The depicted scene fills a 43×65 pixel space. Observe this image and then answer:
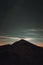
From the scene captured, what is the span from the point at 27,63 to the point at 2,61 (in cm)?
948

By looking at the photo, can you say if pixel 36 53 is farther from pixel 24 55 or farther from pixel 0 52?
pixel 0 52

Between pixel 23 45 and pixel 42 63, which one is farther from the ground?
pixel 23 45

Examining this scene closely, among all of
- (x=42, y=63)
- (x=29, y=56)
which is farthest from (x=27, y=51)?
(x=42, y=63)

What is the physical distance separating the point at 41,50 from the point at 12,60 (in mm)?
9674

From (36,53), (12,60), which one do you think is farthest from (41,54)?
(12,60)

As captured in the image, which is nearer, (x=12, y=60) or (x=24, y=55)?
(x=12, y=60)

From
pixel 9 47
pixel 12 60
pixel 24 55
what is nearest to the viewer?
pixel 9 47

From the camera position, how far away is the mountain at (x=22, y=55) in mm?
75375

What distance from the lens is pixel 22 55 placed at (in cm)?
8531

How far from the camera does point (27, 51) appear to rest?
83.6 metres

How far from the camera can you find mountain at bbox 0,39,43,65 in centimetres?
7538

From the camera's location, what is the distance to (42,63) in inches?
3098

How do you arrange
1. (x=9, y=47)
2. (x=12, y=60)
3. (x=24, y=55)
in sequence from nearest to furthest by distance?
(x=9, y=47)
(x=12, y=60)
(x=24, y=55)

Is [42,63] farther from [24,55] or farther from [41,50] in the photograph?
[24,55]
